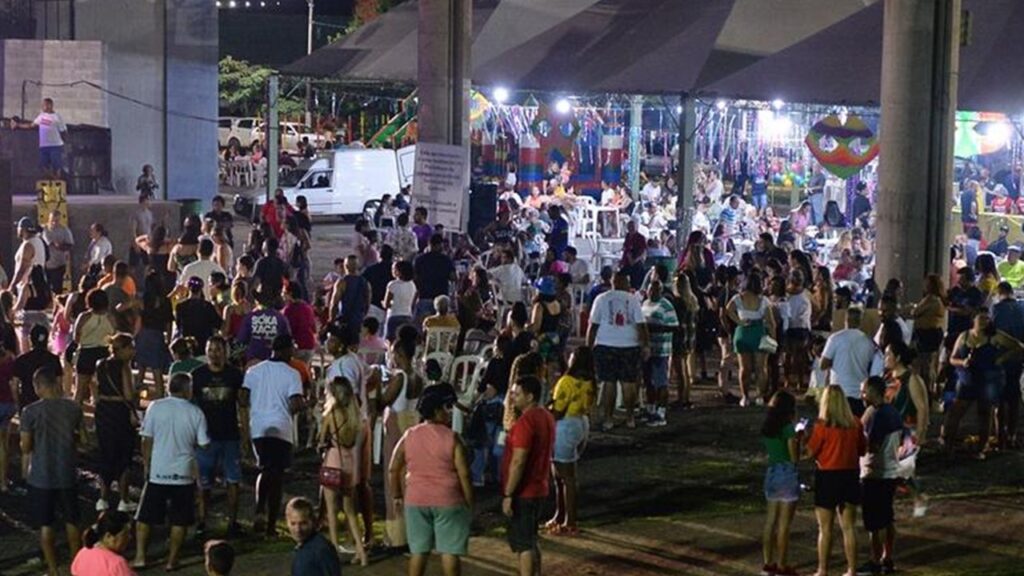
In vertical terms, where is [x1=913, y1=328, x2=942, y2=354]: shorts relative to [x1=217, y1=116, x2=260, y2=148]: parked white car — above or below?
below

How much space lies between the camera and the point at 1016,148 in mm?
33125

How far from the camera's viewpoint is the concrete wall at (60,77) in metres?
32.4

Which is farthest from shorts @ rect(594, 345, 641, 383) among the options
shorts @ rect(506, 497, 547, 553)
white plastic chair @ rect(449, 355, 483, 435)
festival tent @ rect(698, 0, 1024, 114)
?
festival tent @ rect(698, 0, 1024, 114)

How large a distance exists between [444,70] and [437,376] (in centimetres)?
1246

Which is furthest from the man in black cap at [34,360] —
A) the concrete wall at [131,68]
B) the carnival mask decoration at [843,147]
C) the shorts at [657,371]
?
the concrete wall at [131,68]

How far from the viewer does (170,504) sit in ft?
37.1

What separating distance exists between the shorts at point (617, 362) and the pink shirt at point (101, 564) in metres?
8.04

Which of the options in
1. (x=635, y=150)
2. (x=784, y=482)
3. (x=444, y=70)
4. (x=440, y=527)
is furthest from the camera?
(x=635, y=150)

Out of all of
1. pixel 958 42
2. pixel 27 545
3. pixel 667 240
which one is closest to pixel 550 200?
pixel 667 240

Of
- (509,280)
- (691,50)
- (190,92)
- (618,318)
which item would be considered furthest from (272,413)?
(190,92)

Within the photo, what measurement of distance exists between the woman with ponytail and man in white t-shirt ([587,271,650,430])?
25.8 feet

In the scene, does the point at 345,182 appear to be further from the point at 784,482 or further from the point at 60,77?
the point at 784,482

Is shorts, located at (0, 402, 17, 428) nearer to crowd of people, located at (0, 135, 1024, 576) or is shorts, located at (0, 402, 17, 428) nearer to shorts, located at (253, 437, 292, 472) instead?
crowd of people, located at (0, 135, 1024, 576)

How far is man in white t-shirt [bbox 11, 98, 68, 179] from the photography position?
2912 cm
